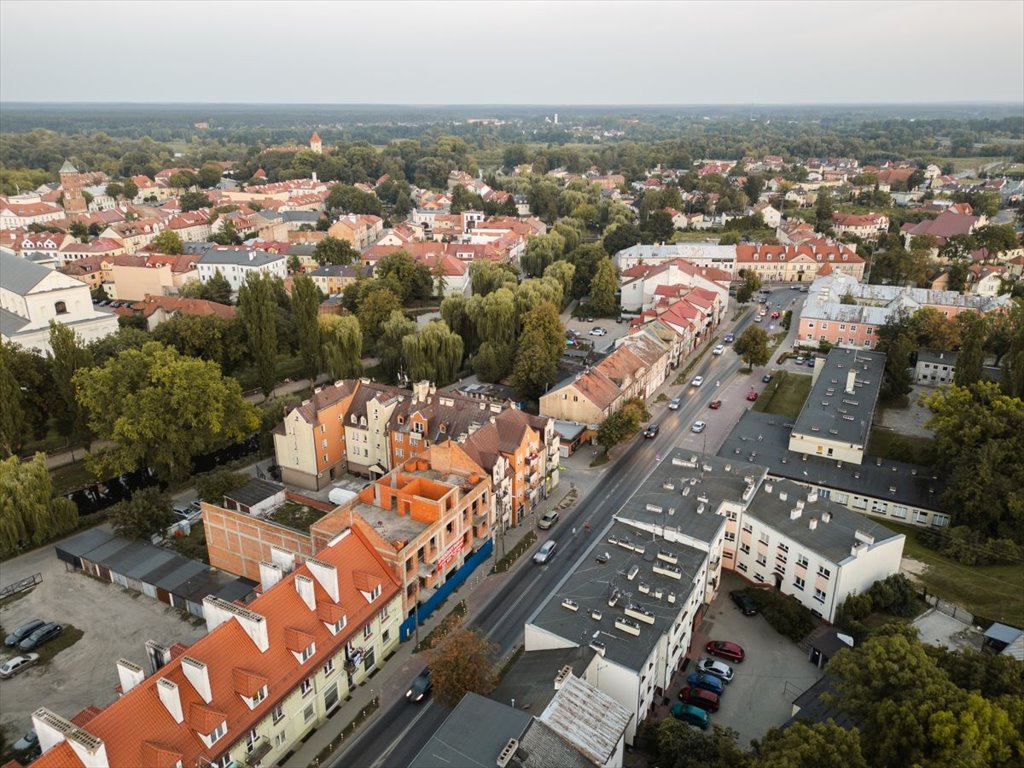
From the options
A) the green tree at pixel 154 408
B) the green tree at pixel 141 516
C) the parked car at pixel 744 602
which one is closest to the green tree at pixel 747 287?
the parked car at pixel 744 602

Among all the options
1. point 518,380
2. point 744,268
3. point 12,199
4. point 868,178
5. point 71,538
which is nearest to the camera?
point 71,538

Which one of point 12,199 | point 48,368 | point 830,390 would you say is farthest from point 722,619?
point 12,199

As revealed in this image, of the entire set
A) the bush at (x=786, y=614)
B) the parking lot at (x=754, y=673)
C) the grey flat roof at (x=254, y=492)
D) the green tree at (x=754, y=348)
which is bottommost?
the parking lot at (x=754, y=673)

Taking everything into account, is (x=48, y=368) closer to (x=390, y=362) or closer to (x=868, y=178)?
(x=390, y=362)

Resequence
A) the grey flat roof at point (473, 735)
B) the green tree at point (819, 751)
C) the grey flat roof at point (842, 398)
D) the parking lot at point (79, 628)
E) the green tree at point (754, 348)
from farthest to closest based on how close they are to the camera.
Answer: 1. the green tree at point (754, 348)
2. the grey flat roof at point (842, 398)
3. the parking lot at point (79, 628)
4. the grey flat roof at point (473, 735)
5. the green tree at point (819, 751)

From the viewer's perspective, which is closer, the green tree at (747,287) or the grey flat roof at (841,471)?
the grey flat roof at (841,471)

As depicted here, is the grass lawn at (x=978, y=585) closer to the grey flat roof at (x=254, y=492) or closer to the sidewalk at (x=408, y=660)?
the sidewalk at (x=408, y=660)

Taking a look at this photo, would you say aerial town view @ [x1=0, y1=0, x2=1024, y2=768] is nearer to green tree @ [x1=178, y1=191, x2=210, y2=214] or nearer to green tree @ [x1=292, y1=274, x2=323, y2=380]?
green tree @ [x1=292, y1=274, x2=323, y2=380]
